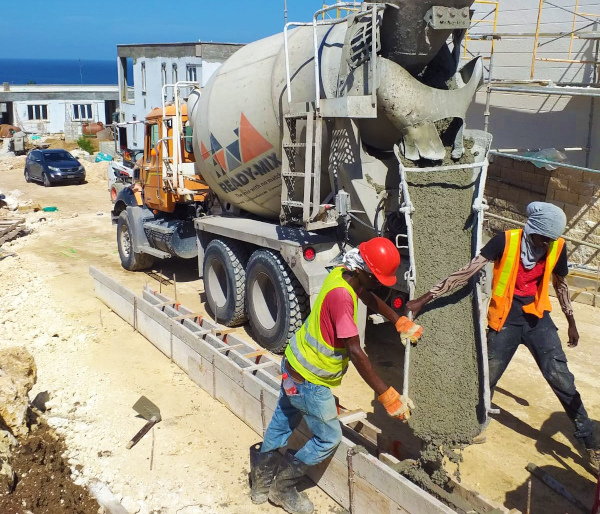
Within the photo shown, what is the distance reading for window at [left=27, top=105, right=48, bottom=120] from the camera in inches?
1542

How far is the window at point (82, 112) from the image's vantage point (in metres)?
40.3

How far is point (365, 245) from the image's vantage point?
379 centimetres

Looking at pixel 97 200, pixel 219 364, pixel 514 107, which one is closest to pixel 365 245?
pixel 219 364

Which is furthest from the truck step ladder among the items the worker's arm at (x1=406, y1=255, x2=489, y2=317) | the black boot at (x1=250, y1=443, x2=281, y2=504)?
the black boot at (x1=250, y1=443, x2=281, y2=504)

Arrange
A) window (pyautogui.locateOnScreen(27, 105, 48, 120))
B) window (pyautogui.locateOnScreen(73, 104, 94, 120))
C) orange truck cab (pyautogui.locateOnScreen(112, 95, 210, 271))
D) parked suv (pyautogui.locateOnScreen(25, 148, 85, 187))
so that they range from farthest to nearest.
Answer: window (pyautogui.locateOnScreen(73, 104, 94, 120))
window (pyautogui.locateOnScreen(27, 105, 48, 120))
parked suv (pyautogui.locateOnScreen(25, 148, 85, 187))
orange truck cab (pyautogui.locateOnScreen(112, 95, 210, 271))

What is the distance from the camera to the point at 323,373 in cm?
395

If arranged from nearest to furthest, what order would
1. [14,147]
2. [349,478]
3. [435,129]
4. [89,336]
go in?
[349,478] < [435,129] < [89,336] < [14,147]

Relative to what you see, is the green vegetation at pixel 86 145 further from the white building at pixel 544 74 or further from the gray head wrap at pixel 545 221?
the gray head wrap at pixel 545 221

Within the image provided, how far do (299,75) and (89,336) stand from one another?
4026mm

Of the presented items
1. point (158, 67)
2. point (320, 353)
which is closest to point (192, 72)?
point (158, 67)

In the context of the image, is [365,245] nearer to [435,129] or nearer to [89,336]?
[435,129]

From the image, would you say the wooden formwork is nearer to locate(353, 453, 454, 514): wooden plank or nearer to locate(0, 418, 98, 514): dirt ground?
locate(353, 453, 454, 514): wooden plank

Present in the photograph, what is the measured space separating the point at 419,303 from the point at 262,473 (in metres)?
1.63

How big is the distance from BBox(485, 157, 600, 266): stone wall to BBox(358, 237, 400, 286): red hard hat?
23.1ft
